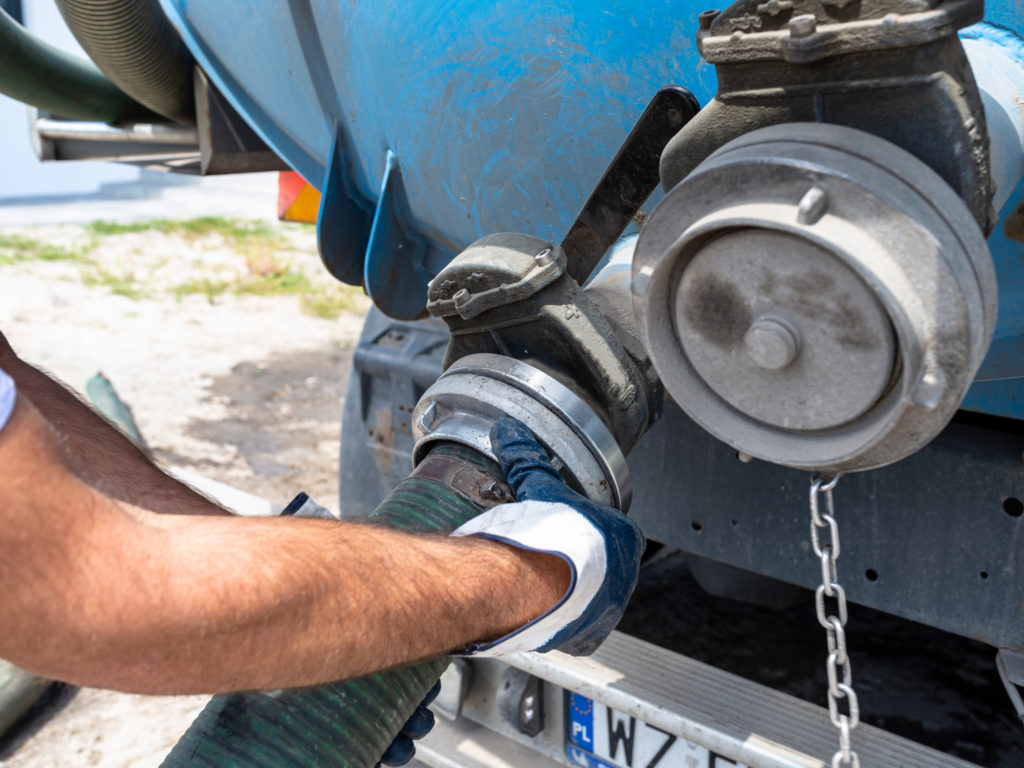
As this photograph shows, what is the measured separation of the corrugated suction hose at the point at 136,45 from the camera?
6.29 ft

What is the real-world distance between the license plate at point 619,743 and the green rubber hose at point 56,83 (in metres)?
1.83

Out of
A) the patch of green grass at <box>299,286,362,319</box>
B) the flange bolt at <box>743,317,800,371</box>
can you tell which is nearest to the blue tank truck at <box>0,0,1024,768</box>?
the flange bolt at <box>743,317,800,371</box>

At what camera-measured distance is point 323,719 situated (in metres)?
1.12

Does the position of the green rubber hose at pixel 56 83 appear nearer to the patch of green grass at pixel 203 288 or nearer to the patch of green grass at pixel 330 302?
the patch of green grass at pixel 330 302

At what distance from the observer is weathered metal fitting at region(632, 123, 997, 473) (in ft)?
2.75

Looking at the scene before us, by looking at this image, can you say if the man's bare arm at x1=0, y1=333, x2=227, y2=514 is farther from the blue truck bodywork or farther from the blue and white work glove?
the blue truck bodywork

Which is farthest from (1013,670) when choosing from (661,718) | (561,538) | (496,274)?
(496,274)

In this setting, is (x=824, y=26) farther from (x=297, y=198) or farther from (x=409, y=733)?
(x=297, y=198)

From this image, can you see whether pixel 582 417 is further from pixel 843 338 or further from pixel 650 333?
pixel 843 338

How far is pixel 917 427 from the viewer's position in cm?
89

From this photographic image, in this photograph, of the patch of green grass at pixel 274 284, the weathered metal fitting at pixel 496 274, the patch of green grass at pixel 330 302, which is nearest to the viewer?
the weathered metal fitting at pixel 496 274

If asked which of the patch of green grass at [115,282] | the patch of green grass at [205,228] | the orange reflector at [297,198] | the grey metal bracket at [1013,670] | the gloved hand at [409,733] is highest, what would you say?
the orange reflector at [297,198]

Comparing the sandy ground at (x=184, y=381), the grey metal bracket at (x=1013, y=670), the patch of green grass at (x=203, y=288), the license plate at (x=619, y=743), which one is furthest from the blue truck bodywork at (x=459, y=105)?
the patch of green grass at (x=203, y=288)

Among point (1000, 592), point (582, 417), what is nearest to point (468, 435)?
point (582, 417)
